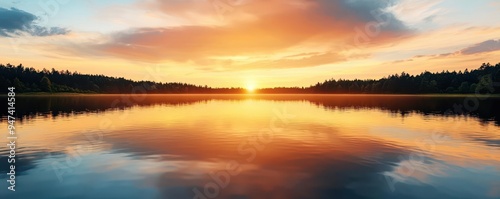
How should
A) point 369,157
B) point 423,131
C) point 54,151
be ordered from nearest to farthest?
point 369,157, point 54,151, point 423,131

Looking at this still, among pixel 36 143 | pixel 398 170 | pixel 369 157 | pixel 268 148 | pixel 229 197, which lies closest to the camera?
pixel 229 197

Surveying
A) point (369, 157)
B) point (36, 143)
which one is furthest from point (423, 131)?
point (36, 143)

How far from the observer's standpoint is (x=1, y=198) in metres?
17.8

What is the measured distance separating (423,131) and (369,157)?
24.3 meters

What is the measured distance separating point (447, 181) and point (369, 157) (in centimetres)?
791

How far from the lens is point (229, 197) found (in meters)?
17.8

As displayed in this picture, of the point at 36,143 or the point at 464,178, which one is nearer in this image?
the point at 464,178

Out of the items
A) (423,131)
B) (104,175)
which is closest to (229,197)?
(104,175)

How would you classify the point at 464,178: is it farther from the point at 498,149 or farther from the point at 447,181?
the point at 498,149

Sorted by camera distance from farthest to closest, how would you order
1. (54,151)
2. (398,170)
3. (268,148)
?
(268,148), (54,151), (398,170)

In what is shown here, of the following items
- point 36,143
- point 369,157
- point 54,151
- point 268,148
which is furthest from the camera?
point 36,143

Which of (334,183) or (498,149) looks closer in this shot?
(334,183)

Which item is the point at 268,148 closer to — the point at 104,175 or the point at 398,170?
the point at 398,170

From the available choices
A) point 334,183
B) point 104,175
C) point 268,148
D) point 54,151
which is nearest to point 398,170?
point 334,183
